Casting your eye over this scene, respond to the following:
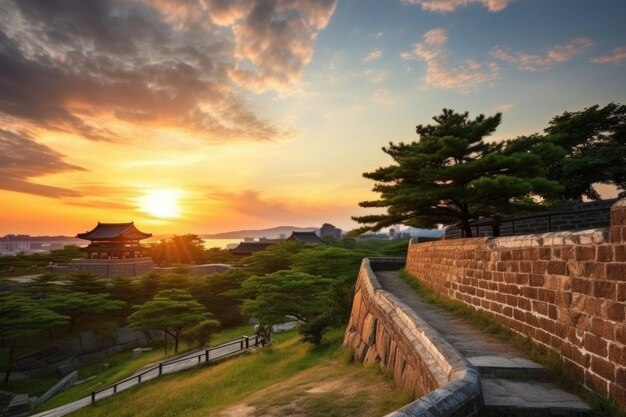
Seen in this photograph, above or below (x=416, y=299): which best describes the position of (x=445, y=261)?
above

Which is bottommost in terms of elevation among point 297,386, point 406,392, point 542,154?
point 297,386

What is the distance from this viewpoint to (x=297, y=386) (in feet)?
29.9

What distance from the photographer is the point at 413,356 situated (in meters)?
5.96

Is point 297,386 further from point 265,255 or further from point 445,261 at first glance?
point 265,255

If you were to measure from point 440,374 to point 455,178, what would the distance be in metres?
10.1

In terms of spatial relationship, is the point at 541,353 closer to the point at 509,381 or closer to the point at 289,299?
the point at 509,381

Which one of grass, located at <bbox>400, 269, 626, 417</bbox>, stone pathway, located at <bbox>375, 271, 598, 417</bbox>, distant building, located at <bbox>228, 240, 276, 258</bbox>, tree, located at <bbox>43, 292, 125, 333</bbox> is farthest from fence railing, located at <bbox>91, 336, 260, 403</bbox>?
distant building, located at <bbox>228, 240, 276, 258</bbox>

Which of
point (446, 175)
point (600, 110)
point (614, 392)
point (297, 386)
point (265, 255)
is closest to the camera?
point (614, 392)

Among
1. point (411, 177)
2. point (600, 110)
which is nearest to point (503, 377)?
point (411, 177)

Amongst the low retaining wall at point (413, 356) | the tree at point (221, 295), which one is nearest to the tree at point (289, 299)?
the low retaining wall at point (413, 356)

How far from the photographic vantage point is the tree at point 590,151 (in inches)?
757

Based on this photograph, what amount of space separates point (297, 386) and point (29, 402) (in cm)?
2345

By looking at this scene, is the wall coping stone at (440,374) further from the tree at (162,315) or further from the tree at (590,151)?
the tree at (162,315)

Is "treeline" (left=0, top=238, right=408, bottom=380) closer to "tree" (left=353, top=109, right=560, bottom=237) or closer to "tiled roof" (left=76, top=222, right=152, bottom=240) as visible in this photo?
"tree" (left=353, top=109, right=560, bottom=237)
